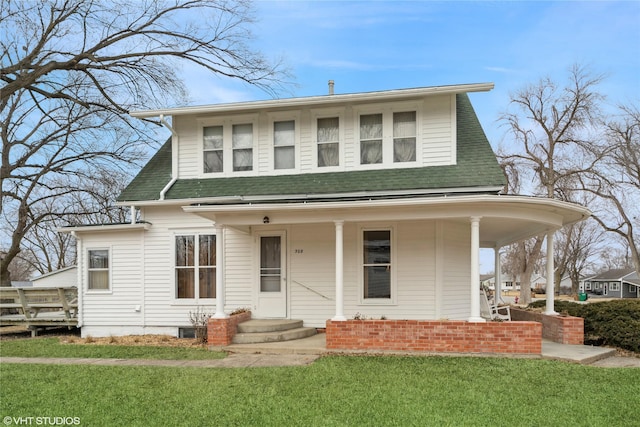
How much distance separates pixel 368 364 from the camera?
7.68m

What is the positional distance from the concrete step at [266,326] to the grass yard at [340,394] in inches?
95.3

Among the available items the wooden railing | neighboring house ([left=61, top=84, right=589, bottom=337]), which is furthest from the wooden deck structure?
neighboring house ([left=61, top=84, right=589, bottom=337])

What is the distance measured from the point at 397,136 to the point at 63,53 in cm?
1274

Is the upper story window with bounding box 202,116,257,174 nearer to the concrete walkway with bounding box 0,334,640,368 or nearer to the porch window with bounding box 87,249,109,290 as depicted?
the porch window with bounding box 87,249,109,290

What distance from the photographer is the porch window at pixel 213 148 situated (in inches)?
476

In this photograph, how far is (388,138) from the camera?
11086 mm

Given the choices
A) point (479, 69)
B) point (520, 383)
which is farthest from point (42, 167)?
point (520, 383)

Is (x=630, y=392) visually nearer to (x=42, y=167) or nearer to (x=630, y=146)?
(x=42, y=167)

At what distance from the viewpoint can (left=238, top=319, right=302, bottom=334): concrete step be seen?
10.0 m

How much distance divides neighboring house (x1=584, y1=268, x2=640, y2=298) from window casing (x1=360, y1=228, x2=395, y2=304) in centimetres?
7012

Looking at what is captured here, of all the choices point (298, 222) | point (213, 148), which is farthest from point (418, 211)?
point (213, 148)

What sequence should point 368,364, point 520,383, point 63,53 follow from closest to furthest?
point 520,383, point 368,364, point 63,53

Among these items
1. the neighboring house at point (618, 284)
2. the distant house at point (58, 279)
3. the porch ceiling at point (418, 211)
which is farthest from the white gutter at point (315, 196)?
the neighboring house at point (618, 284)

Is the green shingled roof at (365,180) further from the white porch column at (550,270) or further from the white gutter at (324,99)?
the white porch column at (550,270)
